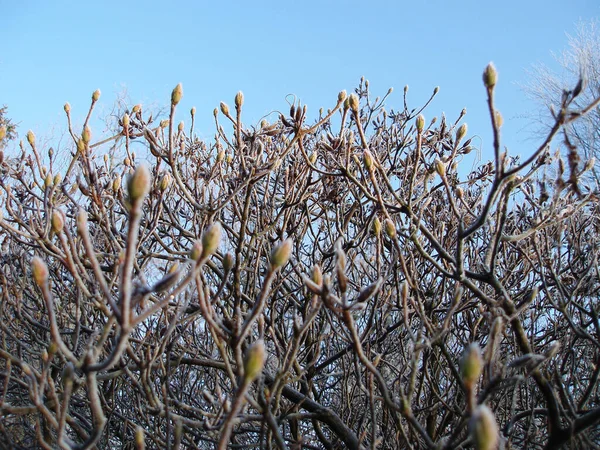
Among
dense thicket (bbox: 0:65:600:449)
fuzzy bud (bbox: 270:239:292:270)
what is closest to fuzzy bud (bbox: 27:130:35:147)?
dense thicket (bbox: 0:65:600:449)

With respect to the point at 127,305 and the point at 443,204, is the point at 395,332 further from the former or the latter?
the point at 127,305

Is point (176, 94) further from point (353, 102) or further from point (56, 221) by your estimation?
point (56, 221)

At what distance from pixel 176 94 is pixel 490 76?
1195mm

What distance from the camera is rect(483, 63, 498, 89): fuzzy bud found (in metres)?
1.40

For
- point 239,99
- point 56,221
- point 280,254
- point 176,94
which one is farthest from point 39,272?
point 239,99

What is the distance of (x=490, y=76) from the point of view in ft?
4.60

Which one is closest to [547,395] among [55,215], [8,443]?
[55,215]

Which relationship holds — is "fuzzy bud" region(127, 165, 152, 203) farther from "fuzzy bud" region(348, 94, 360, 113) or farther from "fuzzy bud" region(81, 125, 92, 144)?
"fuzzy bud" region(81, 125, 92, 144)

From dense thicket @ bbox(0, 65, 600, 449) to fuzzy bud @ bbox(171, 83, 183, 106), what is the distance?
2 centimetres

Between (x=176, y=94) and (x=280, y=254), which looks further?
(x=176, y=94)

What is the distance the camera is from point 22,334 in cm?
339

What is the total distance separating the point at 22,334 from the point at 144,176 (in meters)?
3.09

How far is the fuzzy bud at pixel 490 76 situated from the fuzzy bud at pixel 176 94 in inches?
45.7

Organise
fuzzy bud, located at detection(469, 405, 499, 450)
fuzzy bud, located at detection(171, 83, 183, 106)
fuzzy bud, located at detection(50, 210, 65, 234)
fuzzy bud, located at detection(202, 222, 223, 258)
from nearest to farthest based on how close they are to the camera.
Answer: fuzzy bud, located at detection(469, 405, 499, 450) → fuzzy bud, located at detection(202, 222, 223, 258) → fuzzy bud, located at detection(50, 210, 65, 234) → fuzzy bud, located at detection(171, 83, 183, 106)
